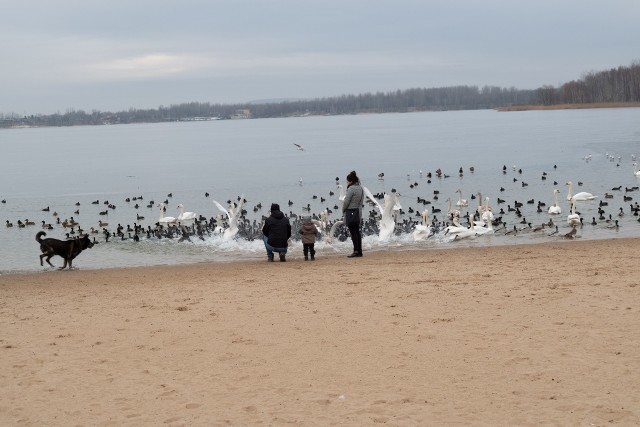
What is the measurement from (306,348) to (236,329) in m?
1.17

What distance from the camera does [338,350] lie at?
8188 mm

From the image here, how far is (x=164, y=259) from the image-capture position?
62.7 feet

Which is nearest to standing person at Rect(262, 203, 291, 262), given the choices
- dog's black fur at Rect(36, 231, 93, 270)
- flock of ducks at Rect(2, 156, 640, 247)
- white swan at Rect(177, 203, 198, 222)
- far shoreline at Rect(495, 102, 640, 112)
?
flock of ducks at Rect(2, 156, 640, 247)

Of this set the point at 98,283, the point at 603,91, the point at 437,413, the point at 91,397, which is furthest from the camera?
the point at 603,91

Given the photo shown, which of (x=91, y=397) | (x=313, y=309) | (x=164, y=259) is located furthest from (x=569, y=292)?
(x=164, y=259)

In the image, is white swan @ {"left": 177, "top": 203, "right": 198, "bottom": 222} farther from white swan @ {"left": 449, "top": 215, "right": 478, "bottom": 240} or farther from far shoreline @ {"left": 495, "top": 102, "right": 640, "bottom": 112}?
far shoreline @ {"left": 495, "top": 102, "right": 640, "bottom": 112}

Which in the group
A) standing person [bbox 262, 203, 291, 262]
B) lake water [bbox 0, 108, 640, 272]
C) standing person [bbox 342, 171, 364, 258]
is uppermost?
standing person [bbox 342, 171, 364, 258]

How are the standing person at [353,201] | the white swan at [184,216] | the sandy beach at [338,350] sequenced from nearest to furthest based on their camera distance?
the sandy beach at [338,350]
the standing person at [353,201]
the white swan at [184,216]

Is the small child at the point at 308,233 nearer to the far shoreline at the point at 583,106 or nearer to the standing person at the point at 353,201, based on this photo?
the standing person at the point at 353,201

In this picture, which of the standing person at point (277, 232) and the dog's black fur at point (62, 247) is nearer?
the standing person at point (277, 232)

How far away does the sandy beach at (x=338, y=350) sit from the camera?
6559 mm

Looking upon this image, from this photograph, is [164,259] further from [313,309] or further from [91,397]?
[91,397]

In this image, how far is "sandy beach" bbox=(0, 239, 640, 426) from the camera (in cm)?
656

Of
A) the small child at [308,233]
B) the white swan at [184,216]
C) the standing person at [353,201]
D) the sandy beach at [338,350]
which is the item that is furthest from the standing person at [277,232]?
the white swan at [184,216]
